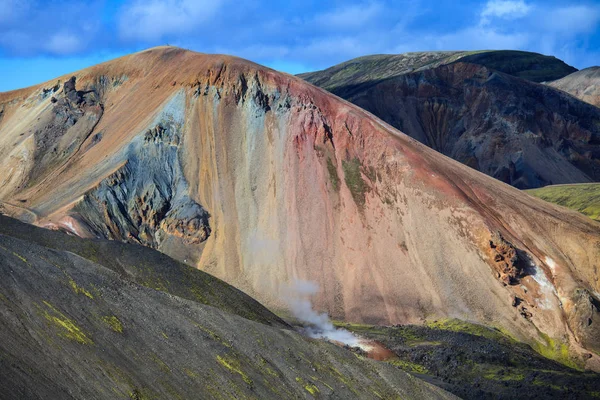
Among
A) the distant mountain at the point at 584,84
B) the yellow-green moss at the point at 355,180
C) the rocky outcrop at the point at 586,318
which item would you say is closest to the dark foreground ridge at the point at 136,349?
the rocky outcrop at the point at 586,318

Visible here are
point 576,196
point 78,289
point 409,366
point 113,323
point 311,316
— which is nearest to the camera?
point 113,323

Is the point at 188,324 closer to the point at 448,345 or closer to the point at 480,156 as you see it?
the point at 448,345

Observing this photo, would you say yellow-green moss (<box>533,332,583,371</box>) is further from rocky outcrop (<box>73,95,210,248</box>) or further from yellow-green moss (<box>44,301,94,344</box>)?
yellow-green moss (<box>44,301,94,344</box>)

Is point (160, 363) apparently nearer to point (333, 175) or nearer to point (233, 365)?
point (233, 365)

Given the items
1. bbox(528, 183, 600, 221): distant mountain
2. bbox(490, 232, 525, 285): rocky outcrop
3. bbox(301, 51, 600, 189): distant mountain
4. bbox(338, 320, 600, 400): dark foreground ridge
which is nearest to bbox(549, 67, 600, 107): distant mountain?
bbox(301, 51, 600, 189): distant mountain

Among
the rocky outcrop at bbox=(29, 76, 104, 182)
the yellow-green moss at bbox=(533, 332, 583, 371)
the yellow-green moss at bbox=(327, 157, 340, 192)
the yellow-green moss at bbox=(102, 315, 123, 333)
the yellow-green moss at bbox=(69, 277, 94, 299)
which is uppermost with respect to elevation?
the rocky outcrop at bbox=(29, 76, 104, 182)

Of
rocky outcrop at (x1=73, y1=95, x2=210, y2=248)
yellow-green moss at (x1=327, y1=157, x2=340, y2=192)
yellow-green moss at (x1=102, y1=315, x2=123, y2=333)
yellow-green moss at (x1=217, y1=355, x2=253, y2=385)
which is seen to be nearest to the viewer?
yellow-green moss at (x1=102, y1=315, x2=123, y2=333)

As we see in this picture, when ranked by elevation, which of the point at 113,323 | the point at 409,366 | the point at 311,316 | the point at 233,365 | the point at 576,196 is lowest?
the point at 409,366

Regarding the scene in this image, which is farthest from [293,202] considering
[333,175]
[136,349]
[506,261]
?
[136,349]
